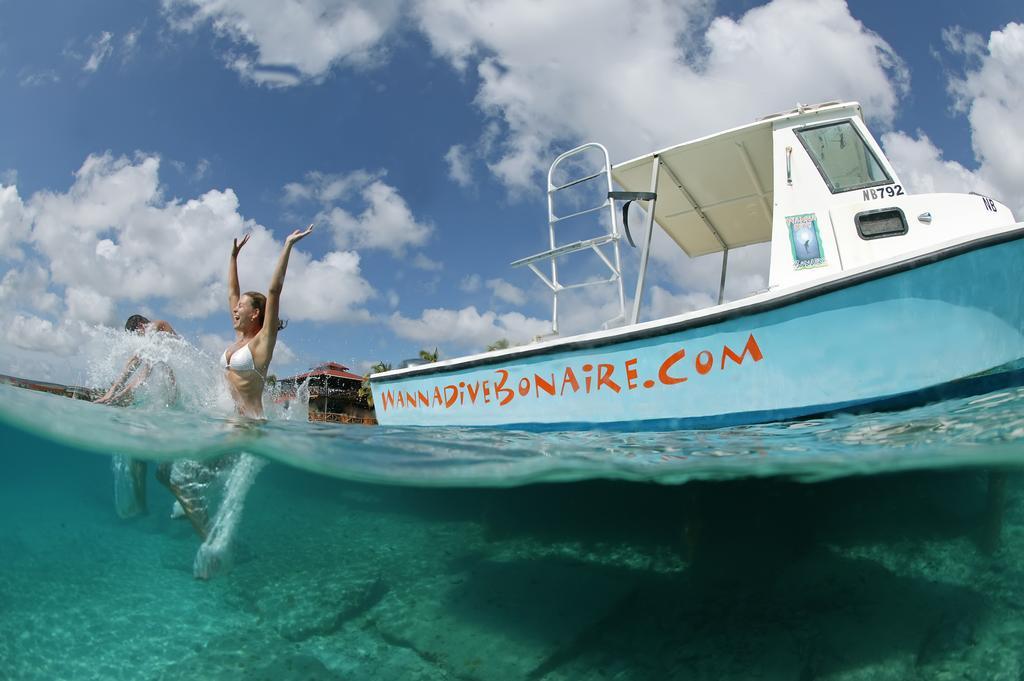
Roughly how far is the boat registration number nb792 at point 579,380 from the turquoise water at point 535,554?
0.45m

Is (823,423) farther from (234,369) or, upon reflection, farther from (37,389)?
(37,389)

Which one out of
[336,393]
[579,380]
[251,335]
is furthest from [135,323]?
[336,393]

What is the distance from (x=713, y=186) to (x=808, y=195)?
1514mm

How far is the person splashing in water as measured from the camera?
4.36 meters

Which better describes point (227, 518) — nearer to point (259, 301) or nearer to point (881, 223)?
point (259, 301)

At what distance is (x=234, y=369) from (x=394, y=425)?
2.13m

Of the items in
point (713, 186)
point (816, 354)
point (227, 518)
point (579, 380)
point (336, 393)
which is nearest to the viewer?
point (816, 354)

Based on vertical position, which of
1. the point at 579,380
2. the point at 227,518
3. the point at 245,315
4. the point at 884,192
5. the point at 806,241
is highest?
the point at 884,192

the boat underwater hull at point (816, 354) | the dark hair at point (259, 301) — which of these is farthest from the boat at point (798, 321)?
the dark hair at point (259, 301)

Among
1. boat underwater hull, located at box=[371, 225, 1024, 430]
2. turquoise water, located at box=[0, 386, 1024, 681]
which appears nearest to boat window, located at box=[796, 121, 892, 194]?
boat underwater hull, located at box=[371, 225, 1024, 430]

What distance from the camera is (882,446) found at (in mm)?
3346

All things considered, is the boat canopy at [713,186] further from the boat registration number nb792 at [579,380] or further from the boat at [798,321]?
the boat registration number nb792 at [579,380]

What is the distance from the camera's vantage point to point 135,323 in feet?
16.7

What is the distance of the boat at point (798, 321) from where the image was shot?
366cm
